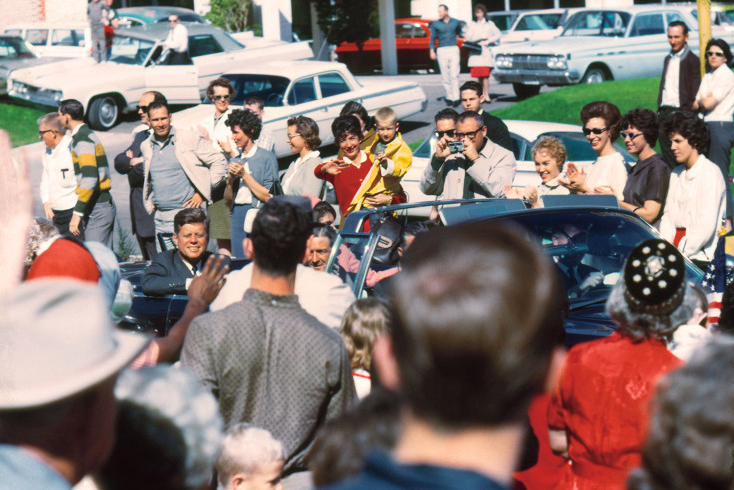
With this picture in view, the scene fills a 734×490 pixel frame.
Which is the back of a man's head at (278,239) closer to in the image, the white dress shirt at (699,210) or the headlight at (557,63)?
the white dress shirt at (699,210)

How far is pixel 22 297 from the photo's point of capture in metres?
1.67

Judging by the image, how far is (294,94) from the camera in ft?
49.0

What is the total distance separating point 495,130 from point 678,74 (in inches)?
129

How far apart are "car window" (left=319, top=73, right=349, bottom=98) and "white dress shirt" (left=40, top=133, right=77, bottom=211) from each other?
273 inches

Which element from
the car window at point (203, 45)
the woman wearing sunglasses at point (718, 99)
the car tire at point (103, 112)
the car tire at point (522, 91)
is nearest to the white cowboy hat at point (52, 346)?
the woman wearing sunglasses at point (718, 99)

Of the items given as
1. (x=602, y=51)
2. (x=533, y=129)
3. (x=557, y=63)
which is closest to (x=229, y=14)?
(x=557, y=63)

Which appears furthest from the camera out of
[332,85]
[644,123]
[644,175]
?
[332,85]

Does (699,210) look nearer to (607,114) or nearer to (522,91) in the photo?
(607,114)

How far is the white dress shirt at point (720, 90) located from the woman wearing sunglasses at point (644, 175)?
352cm

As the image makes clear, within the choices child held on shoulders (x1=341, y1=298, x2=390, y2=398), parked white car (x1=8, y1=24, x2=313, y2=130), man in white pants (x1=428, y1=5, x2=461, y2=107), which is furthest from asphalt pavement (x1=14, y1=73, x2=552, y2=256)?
child held on shoulders (x1=341, y1=298, x2=390, y2=398)

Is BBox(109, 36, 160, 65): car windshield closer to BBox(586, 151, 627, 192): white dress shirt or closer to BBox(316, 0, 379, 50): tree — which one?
BBox(316, 0, 379, 50): tree

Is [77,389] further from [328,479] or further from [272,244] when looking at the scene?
[272,244]

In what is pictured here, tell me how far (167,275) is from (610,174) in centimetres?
317

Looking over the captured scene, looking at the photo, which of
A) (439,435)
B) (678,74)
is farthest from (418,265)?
(678,74)
